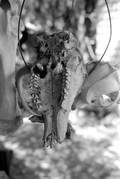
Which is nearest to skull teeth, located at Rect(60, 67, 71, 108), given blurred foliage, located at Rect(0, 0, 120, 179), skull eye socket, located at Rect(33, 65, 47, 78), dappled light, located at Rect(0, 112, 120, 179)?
skull eye socket, located at Rect(33, 65, 47, 78)

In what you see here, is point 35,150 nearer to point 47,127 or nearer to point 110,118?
point 110,118

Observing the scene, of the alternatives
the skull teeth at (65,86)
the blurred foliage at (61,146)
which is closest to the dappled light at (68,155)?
the blurred foliage at (61,146)

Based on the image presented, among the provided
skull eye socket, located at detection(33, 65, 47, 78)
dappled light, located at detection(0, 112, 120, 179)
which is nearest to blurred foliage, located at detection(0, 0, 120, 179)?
dappled light, located at detection(0, 112, 120, 179)

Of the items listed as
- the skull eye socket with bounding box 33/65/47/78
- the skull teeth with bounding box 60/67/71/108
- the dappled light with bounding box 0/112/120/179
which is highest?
the skull eye socket with bounding box 33/65/47/78

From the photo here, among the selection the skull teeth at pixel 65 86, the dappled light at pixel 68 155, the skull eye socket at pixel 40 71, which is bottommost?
the dappled light at pixel 68 155

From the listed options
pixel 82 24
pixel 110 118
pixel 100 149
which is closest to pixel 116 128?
pixel 110 118

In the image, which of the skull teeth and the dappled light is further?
the dappled light

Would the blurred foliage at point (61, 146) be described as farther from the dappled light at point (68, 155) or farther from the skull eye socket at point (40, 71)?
the skull eye socket at point (40, 71)

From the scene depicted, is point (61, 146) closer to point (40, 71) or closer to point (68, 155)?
point (68, 155)

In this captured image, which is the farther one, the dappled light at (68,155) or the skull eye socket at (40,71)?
the dappled light at (68,155)

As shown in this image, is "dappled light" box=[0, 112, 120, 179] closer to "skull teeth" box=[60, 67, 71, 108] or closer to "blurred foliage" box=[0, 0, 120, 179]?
"blurred foliage" box=[0, 0, 120, 179]

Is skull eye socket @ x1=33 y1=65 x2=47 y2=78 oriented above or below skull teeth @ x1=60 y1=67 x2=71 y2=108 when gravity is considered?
above

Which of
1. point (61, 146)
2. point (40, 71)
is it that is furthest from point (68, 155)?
point (40, 71)
